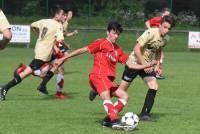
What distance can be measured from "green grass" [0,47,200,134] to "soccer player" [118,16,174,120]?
0.35 metres

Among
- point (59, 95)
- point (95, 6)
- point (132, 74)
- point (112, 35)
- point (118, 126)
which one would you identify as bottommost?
point (95, 6)

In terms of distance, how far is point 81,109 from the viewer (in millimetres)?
11383

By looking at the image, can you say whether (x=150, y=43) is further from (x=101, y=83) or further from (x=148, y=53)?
(x=101, y=83)

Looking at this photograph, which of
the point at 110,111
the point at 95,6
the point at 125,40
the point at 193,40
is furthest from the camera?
the point at 95,6

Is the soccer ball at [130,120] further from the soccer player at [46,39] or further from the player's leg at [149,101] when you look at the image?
the soccer player at [46,39]

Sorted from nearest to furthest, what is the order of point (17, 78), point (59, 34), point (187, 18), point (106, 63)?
point (106, 63)
point (17, 78)
point (59, 34)
point (187, 18)

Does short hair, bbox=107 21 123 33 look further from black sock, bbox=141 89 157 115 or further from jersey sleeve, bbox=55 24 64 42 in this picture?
jersey sleeve, bbox=55 24 64 42

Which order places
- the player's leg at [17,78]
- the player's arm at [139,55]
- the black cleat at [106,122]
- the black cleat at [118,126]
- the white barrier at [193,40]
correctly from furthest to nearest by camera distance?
1. the white barrier at [193,40]
2. the player's leg at [17,78]
3. the player's arm at [139,55]
4. the black cleat at [106,122]
5. the black cleat at [118,126]

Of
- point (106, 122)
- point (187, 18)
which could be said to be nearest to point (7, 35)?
point (106, 122)

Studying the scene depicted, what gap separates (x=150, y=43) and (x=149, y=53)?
200 millimetres

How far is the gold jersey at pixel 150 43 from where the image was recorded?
1023cm

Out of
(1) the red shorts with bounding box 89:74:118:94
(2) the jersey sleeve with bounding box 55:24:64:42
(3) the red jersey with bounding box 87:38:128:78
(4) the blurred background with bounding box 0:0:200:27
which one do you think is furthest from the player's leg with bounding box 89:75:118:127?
(4) the blurred background with bounding box 0:0:200:27

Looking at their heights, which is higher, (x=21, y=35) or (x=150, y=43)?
(x=150, y=43)

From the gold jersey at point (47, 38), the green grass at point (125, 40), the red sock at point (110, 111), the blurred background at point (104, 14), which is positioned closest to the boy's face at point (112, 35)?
the red sock at point (110, 111)
